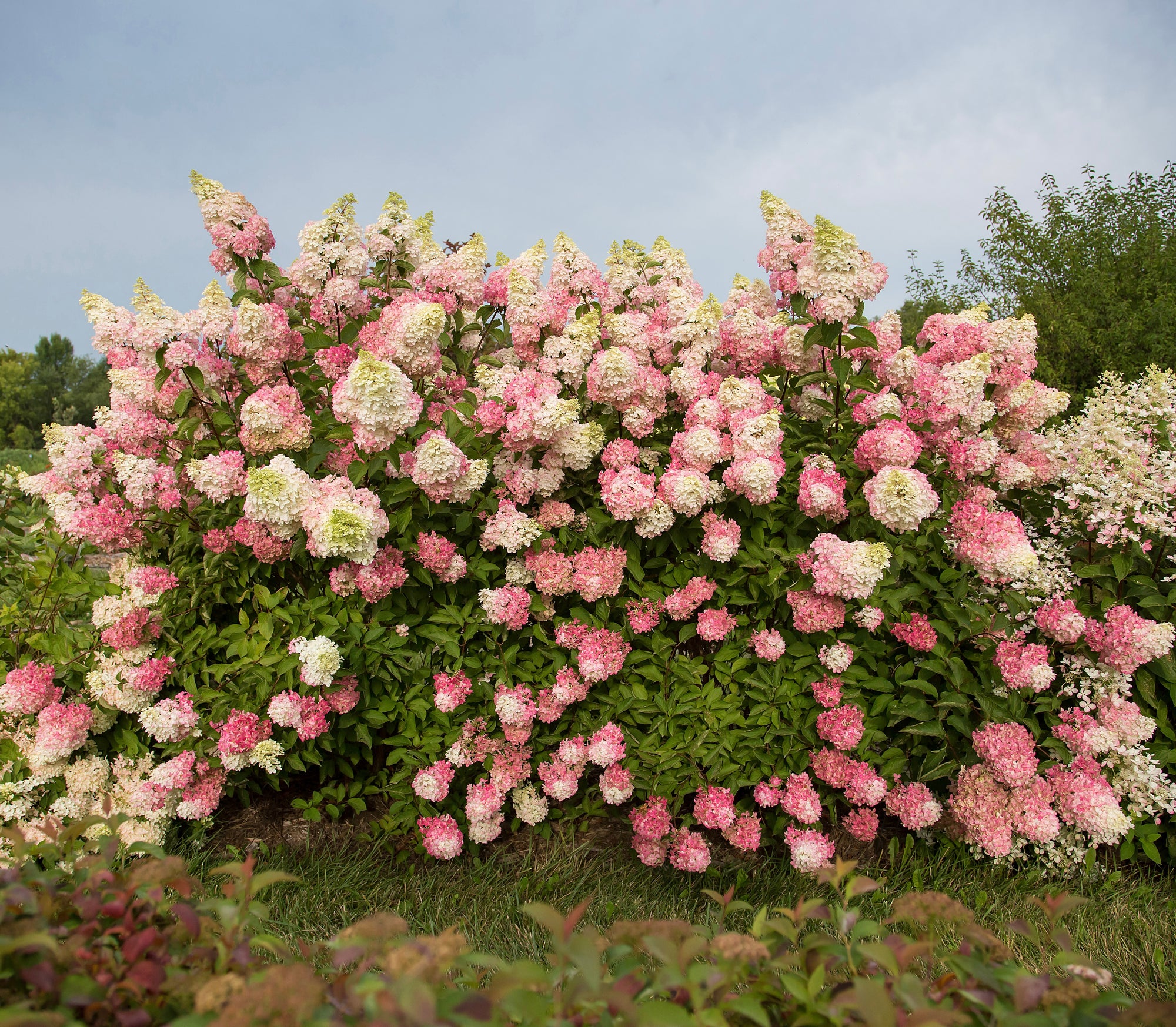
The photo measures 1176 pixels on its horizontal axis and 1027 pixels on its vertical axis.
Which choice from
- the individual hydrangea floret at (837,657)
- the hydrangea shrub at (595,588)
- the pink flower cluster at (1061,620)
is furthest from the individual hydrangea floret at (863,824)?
the pink flower cluster at (1061,620)

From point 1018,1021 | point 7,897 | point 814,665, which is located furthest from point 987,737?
point 7,897

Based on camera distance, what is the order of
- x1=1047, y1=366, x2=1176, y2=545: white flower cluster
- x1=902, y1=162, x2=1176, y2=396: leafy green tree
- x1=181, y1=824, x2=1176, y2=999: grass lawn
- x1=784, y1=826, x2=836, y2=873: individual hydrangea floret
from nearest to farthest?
x1=181, y1=824, x2=1176, y2=999: grass lawn
x1=784, y1=826, x2=836, y2=873: individual hydrangea floret
x1=1047, y1=366, x2=1176, y2=545: white flower cluster
x1=902, y1=162, x2=1176, y2=396: leafy green tree

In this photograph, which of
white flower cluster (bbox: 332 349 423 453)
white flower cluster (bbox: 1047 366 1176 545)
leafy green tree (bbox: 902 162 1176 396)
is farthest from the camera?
leafy green tree (bbox: 902 162 1176 396)

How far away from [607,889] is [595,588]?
1.40 m

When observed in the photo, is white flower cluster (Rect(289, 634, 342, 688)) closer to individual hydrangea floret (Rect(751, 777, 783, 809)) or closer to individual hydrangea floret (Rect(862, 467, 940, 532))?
individual hydrangea floret (Rect(751, 777, 783, 809))

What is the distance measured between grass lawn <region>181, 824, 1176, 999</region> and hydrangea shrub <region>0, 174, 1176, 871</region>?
206 millimetres

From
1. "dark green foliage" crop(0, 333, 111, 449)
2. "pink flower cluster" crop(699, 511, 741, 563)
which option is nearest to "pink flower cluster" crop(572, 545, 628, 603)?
"pink flower cluster" crop(699, 511, 741, 563)

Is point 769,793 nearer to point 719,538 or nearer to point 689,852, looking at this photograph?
point 689,852

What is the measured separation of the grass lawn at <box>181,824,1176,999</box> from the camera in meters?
3.18

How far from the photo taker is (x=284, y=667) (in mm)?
3354

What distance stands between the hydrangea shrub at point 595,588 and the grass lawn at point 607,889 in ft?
0.68

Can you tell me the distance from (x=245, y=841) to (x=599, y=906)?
182 centimetres

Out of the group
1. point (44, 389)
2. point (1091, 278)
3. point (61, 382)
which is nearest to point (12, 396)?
point (44, 389)

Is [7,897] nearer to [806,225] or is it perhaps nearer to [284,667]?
[284,667]
